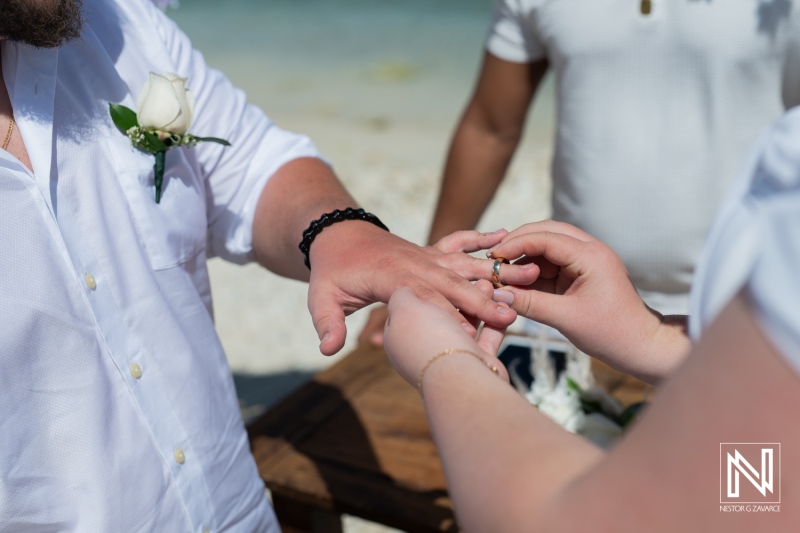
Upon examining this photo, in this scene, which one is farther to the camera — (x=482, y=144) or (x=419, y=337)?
(x=482, y=144)

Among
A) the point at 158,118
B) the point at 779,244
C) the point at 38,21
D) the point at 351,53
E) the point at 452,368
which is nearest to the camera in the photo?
the point at 779,244

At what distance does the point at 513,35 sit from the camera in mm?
2412

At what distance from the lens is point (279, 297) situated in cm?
553

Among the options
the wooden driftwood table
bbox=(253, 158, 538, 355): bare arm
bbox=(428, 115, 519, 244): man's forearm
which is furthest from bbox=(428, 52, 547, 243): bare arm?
bbox=(253, 158, 538, 355): bare arm

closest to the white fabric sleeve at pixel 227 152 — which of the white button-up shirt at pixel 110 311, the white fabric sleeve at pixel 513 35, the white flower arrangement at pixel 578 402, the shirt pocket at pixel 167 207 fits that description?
the white button-up shirt at pixel 110 311

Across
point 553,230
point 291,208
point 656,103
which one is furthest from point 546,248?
point 656,103

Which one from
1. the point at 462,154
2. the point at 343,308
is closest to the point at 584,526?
the point at 343,308

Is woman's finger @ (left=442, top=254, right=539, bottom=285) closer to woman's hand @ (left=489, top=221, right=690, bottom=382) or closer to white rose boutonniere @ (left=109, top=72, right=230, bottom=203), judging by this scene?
woman's hand @ (left=489, top=221, right=690, bottom=382)

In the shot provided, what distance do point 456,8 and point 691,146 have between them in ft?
41.3

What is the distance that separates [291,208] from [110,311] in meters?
0.46

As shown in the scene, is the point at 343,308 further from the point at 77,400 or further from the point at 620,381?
the point at 620,381

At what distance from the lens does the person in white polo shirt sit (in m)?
2.05

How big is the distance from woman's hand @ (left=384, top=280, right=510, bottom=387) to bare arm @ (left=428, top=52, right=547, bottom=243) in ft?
5.04

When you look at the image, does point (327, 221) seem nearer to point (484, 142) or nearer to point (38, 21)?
point (38, 21)
